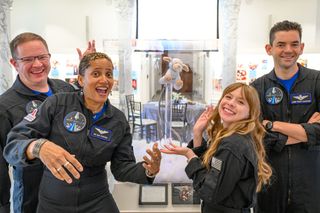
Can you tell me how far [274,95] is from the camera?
158 cm

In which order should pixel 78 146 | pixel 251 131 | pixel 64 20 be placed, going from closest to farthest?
1. pixel 78 146
2. pixel 251 131
3. pixel 64 20

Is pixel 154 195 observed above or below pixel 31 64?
below

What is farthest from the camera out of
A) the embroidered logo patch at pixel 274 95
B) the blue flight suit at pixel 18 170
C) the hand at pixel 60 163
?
the embroidered logo patch at pixel 274 95

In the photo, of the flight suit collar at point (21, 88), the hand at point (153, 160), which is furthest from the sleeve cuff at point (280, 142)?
the flight suit collar at point (21, 88)

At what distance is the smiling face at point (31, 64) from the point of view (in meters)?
1.38

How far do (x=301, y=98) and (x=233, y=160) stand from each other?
61cm

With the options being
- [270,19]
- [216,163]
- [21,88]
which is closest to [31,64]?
[21,88]

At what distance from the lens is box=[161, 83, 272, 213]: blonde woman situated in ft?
4.02

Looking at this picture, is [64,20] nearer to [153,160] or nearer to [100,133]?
[100,133]

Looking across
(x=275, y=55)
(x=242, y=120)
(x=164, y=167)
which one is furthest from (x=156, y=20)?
(x=242, y=120)

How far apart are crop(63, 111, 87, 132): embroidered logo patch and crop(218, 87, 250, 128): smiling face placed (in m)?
0.64

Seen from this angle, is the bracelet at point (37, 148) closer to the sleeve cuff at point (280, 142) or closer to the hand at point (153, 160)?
the hand at point (153, 160)

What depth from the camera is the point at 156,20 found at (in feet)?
13.9

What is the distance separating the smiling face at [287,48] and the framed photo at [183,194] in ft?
3.31
